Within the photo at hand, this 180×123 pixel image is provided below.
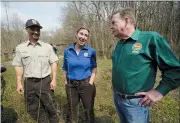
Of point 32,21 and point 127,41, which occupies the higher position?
point 32,21

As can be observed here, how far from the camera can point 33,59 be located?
3.79 meters

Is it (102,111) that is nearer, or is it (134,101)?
(134,101)

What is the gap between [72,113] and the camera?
3830 mm

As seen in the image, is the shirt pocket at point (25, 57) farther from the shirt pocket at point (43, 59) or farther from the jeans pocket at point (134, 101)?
the jeans pocket at point (134, 101)

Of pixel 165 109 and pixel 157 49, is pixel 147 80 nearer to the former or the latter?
pixel 157 49

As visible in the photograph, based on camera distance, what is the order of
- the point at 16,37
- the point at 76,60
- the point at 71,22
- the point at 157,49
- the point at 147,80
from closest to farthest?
the point at 157,49 < the point at 147,80 < the point at 76,60 < the point at 71,22 < the point at 16,37

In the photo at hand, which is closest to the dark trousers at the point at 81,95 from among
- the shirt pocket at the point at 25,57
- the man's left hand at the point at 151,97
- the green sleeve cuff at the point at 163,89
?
the shirt pocket at the point at 25,57

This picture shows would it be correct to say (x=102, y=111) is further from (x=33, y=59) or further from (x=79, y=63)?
(x=33, y=59)

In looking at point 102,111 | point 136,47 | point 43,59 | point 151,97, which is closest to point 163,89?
point 151,97

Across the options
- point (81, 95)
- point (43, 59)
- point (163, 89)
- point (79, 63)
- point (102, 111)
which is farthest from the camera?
point (102, 111)

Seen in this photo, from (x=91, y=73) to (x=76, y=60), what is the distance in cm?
36

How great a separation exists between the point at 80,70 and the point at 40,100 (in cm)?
96

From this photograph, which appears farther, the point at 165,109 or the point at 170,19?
the point at 170,19

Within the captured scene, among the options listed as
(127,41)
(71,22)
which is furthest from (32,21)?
(71,22)
